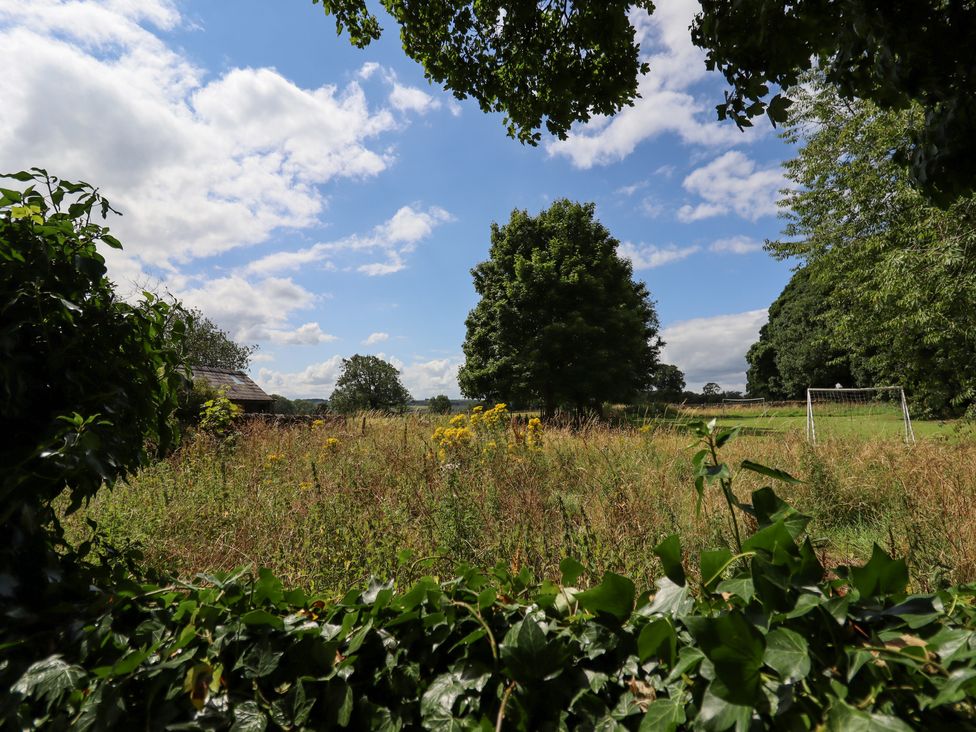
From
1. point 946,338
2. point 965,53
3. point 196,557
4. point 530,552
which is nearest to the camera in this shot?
point 965,53

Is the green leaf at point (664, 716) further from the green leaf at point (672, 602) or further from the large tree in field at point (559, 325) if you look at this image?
the large tree in field at point (559, 325)

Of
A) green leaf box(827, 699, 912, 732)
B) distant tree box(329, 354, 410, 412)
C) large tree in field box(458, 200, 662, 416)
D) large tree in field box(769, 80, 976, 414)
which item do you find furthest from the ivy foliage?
distant tree box(329, 354, 410, 412)

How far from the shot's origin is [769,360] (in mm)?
37719

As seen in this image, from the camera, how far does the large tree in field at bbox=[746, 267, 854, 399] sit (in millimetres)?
28766

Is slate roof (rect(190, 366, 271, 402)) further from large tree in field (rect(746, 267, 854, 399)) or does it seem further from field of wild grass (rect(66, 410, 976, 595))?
large tree in field (rect(746, 267, 854, 399))

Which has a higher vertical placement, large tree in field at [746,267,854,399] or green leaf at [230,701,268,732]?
large tree in field at [746,267,854,399]

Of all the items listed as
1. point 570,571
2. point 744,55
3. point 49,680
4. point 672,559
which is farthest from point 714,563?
point 744,55

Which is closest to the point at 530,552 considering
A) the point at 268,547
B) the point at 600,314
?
the point at 268,547

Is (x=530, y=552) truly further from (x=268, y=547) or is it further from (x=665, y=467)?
(x=665, y=467)

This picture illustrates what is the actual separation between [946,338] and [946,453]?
464 cm

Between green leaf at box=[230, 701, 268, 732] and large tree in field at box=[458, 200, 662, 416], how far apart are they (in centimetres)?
1753

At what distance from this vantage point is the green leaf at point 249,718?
89 cm

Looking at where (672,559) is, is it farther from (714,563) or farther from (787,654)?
(787,654)

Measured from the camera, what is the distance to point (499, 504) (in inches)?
149
